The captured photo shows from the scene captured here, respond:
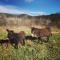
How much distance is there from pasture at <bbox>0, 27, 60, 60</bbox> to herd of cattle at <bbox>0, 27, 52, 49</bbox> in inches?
2.0

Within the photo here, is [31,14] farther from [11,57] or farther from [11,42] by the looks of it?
[11,57]

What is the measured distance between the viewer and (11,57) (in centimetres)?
262

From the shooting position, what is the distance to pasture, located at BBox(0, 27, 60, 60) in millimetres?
2641

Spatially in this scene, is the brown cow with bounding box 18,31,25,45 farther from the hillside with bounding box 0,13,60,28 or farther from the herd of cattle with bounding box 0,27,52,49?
the hillside with bounding box 0,13,60,28

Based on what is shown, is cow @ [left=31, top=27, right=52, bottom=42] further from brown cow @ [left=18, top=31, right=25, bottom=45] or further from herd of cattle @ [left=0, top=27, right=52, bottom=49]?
brown cow @ [left=18, top=31, right=25, bottom=45]

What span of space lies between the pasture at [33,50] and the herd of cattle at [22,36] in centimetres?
5

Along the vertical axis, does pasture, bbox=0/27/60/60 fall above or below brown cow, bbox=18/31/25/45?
below

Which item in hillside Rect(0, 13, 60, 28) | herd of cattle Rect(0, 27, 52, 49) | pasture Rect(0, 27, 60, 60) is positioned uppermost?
hillside Rect(0, 13, 60, 28)

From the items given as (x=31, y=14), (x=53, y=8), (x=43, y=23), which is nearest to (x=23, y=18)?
(x=31, y=14)

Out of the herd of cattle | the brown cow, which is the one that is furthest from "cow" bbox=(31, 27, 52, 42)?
the brown cow

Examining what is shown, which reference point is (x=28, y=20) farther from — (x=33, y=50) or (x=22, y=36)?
(x=33, y=50)

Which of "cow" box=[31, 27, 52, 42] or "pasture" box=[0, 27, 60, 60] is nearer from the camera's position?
"pasture" box=[0, 27, 60, 60]

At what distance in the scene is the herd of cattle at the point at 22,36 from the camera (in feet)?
8.84

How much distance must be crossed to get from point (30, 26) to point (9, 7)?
399 millimetres
